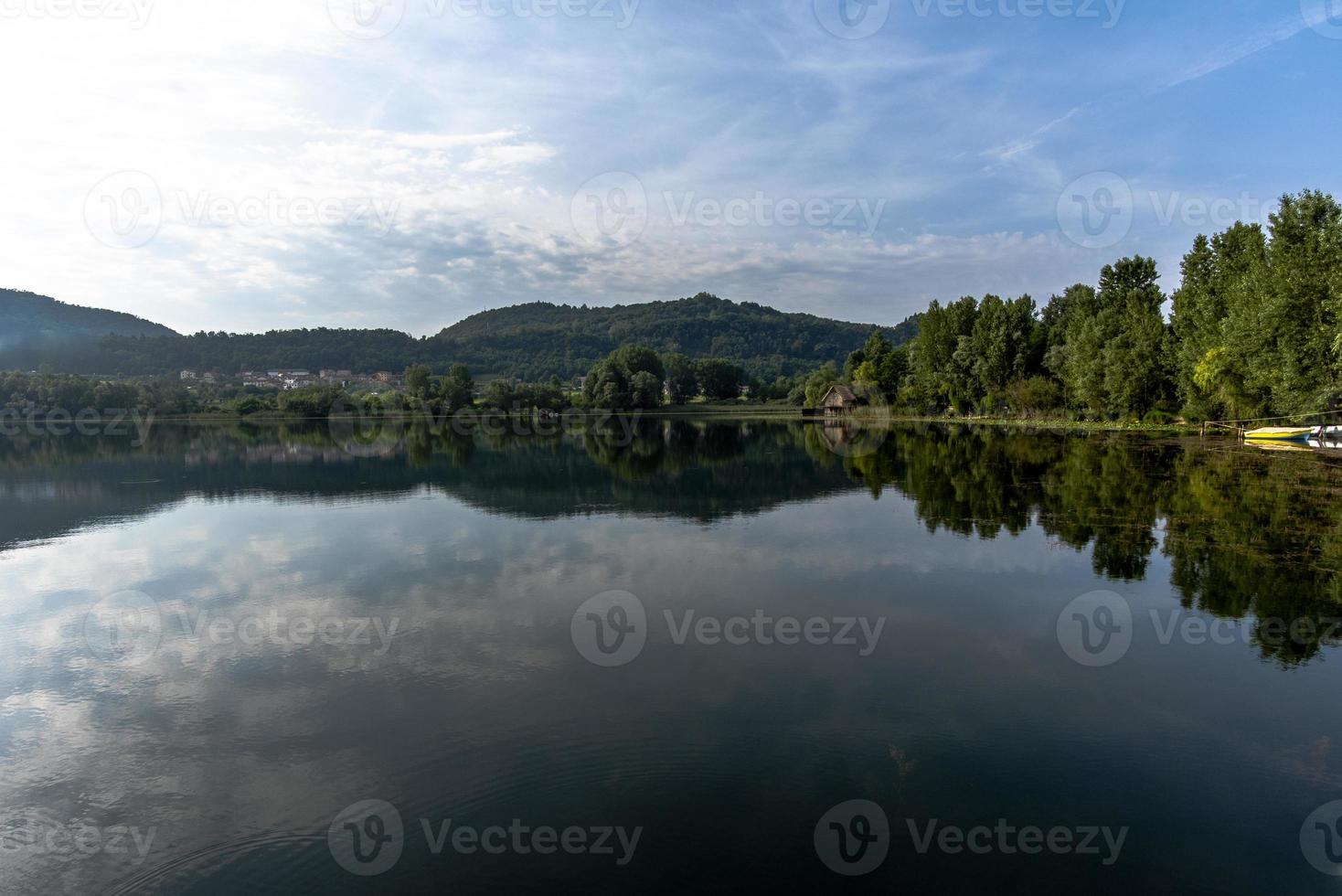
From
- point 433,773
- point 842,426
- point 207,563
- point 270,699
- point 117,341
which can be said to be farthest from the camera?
point 117,341

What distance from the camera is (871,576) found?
1441 centimetres

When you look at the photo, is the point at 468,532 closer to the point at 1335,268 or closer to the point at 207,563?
the point at 207,563

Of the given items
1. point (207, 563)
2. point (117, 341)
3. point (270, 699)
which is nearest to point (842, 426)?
point (207, 563)

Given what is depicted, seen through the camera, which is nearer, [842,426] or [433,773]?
[433,773]

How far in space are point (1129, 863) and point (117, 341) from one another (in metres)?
200
